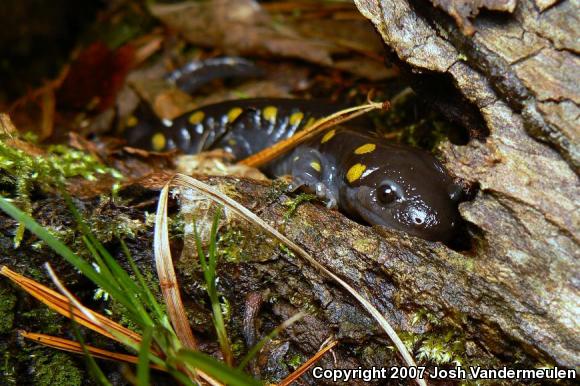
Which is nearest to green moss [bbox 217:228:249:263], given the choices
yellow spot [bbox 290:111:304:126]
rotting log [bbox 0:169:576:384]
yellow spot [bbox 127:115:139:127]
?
rotting log [bbox 0:169:576:384]

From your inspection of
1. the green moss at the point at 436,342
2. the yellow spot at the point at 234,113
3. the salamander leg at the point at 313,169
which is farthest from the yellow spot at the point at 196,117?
the green moss at the point at 436,342

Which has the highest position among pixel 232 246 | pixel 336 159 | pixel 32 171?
pixel 336 159

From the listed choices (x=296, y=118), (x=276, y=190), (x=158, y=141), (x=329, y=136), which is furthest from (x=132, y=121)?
(x=276, y=190)

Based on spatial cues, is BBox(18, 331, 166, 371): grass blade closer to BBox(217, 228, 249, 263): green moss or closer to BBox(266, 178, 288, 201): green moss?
BBox(217, 228, 249, 263): green moss

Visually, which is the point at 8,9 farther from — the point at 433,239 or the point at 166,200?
the point at 433,239

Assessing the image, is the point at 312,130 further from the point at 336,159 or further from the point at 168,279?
the point at 168,279

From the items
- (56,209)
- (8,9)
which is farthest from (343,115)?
(8,9)

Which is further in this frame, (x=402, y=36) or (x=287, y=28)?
(x=287, y=28)
